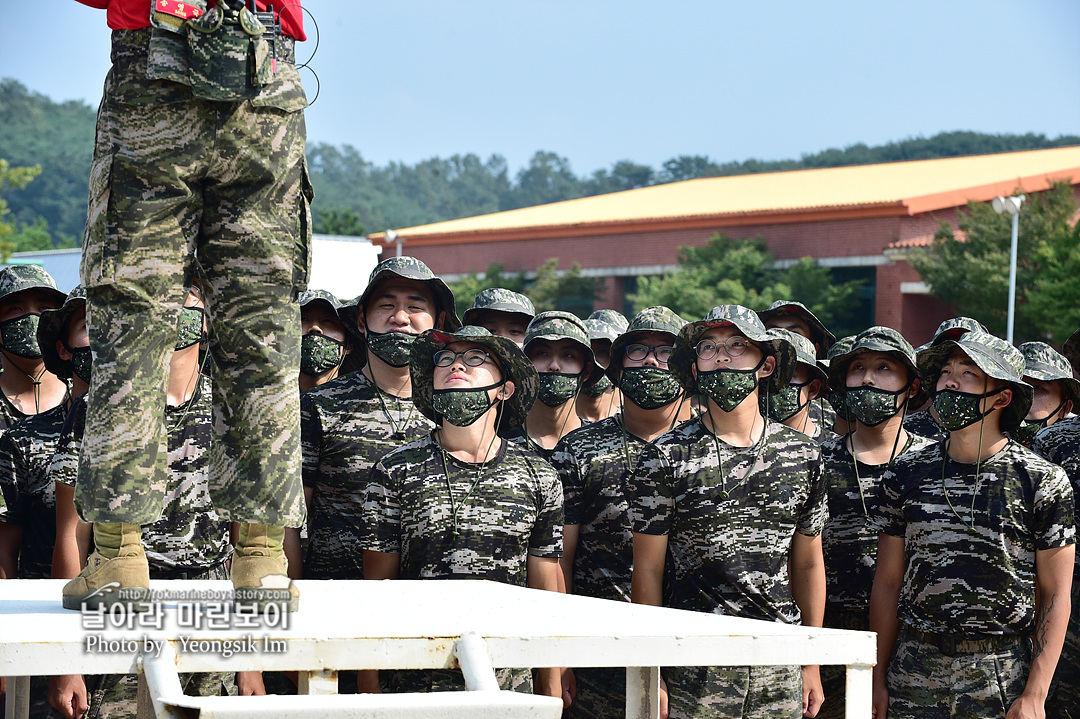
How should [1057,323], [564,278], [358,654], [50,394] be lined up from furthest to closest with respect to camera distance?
1. [564,278]
2. [1057,323]
3. [50,394]
4. [358,654]

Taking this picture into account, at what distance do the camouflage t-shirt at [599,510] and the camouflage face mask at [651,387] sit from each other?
1.19ft

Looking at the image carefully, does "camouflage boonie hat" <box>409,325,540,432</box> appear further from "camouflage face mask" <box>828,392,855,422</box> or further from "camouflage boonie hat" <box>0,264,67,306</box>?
"camouflage boonie hat" <box>0,264,67,306</box>

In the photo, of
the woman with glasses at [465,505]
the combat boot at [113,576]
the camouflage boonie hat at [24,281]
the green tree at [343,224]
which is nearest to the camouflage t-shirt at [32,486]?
the camouflage boonie hat at [24,281]

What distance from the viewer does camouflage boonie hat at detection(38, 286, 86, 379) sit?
5715 mm

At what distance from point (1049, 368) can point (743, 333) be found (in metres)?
2.29

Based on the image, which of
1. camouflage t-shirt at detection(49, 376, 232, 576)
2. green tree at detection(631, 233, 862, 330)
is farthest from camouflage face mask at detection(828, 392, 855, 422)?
green tree at detection(631, 233, 862, 330)

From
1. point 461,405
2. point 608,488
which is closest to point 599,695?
point 608,488

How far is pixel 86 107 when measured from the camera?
172 metres

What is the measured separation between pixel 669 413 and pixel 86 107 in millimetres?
181909

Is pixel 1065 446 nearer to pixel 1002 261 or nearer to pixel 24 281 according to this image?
pixel 24 281

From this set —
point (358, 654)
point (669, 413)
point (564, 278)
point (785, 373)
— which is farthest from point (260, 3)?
point (564, 278)

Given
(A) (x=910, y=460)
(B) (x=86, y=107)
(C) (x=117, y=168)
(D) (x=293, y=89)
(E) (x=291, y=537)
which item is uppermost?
(B) (x=86, y=107)

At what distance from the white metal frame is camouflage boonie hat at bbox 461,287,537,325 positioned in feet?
11.3

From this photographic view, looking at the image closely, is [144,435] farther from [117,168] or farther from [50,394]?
[50,394]
